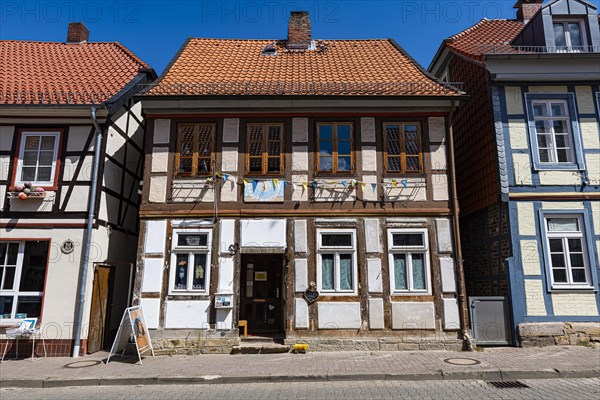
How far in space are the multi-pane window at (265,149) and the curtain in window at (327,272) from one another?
254 centimetres

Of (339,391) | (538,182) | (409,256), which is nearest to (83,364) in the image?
(339,391)

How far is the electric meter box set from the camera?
9992 mm

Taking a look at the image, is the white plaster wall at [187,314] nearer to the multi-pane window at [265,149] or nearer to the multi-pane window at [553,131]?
the multi-pane window at [265,149]

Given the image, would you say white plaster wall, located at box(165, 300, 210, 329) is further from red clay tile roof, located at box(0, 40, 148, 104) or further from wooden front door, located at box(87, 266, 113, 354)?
red clay tile roof, located at box(0, 40, 148, 104)

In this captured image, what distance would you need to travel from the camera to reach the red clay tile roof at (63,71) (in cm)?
1103

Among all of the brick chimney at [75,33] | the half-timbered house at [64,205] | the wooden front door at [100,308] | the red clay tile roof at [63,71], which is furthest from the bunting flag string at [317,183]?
the brick chimney at [75,33]

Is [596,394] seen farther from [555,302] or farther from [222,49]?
[222,49]

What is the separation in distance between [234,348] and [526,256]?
25.0ft

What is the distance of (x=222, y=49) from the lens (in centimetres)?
1422

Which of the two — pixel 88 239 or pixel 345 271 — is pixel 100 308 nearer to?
pixel 88 239

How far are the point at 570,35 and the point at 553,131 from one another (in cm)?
310

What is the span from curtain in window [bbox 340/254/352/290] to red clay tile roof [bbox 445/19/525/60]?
6.86 m

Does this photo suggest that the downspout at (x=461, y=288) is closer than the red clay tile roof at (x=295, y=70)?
Yes

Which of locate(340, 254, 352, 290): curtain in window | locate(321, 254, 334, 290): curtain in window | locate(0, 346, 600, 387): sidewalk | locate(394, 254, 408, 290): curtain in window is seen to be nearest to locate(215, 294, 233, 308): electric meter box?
locate(0, 346, 600, 387): sidewalk
